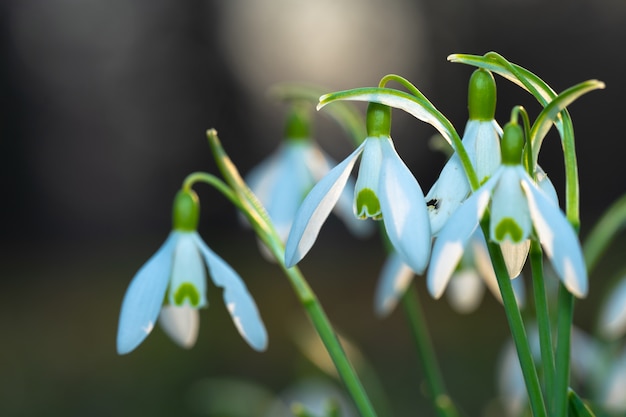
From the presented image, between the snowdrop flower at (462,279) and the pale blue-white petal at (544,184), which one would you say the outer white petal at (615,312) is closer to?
the snowdrop flower at (462,279)

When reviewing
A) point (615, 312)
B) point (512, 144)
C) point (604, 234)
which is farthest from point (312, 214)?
point (615, 312)

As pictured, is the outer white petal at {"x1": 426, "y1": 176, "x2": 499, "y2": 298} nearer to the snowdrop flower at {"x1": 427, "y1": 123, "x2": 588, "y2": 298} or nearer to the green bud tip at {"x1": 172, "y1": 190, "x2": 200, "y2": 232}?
the snowdrop flower at {"x1": 427, "y1": 123, "x2": 588, "y2": 298}

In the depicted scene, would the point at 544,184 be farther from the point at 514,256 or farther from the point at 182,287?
the point at 182,287

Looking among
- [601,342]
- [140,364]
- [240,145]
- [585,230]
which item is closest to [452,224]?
[601,342]

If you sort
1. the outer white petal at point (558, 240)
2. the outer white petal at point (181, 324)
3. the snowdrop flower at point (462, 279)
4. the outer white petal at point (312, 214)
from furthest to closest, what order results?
the snowdrop flower at point (462, 279) → the outer white petal at point (181, 324) → the outer white petal at point (312, 214) → the outer white petal at point (558, 240)

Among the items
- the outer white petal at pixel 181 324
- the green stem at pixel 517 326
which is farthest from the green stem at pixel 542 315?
the outer white petal at pixel 181 324

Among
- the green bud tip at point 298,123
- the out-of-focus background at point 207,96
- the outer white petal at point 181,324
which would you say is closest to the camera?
the outer white petal at point 181,324

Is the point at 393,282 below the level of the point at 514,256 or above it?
below
